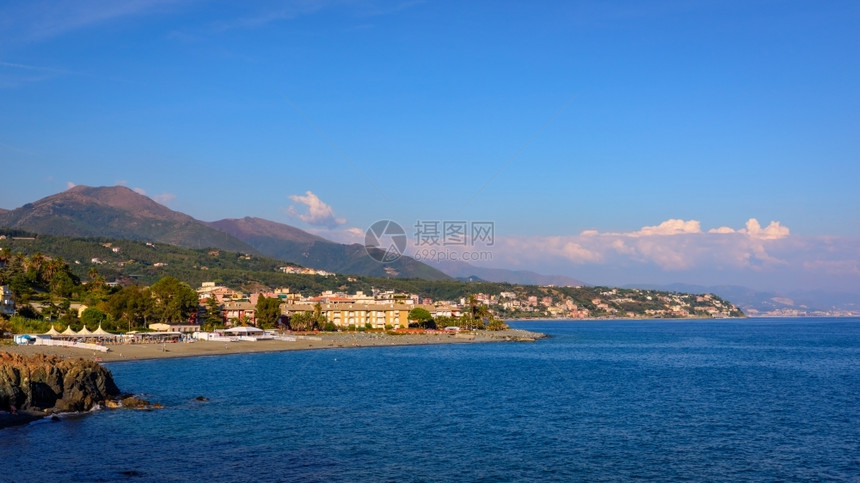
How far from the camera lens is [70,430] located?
30.1 metres

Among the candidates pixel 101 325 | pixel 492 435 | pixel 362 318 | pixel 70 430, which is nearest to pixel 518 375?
pixel 492 435

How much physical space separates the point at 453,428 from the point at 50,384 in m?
19.6

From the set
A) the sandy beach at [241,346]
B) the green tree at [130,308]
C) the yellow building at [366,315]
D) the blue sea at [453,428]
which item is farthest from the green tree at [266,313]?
the blue sea at [453,428]

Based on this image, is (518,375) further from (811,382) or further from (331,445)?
(331,445)

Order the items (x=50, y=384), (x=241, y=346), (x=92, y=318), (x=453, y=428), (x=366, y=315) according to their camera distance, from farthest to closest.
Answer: (x=366, y=315) < (x=241, y=346) < (x=92, y=318) < (x=50, y=384) < (x=453, y=428)

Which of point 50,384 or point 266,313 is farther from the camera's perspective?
point 266,313

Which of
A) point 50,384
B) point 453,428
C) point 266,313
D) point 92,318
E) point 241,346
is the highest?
point 266,313

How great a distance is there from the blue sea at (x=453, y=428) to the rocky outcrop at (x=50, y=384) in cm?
191

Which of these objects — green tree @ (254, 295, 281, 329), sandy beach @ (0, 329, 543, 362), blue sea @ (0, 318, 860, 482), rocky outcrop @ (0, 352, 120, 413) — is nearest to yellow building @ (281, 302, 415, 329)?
sandy beach @ (0, 329, 543, 362)

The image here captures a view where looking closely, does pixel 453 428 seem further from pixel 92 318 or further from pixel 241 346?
pixel 92 318

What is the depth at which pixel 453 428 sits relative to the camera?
32.2m

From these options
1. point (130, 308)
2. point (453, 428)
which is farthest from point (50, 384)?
point (130, 308)

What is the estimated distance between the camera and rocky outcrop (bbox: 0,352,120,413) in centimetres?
3275

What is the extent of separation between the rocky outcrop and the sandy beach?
18184mm
